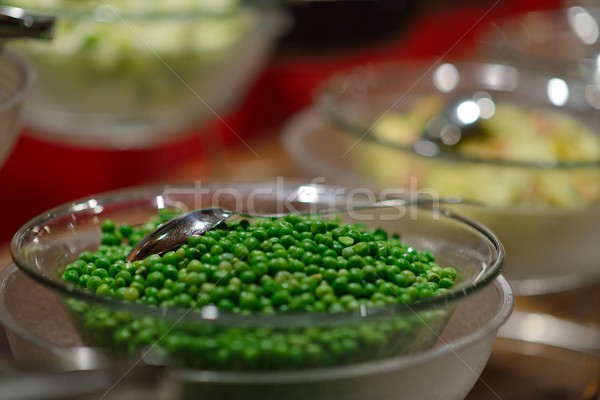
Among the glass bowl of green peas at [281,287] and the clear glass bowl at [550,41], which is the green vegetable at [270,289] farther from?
the clear glass bowl at [550,41]

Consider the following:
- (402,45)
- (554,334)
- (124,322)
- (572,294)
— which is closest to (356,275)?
(124,322)

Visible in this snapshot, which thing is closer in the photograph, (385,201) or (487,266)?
(487,266)

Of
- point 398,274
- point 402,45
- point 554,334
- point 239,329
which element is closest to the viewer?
point 239,329

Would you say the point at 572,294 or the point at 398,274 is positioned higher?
the point at 398,274

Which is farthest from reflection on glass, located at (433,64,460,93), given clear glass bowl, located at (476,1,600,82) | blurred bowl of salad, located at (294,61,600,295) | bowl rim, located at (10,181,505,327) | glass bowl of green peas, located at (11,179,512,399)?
bowl rim, located at (10,181,505,327)

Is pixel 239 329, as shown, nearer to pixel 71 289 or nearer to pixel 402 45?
pixel 71 289

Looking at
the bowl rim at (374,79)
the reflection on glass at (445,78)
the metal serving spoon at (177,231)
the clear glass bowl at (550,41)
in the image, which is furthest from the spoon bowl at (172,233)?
the clear glass bowl at (550,41)
